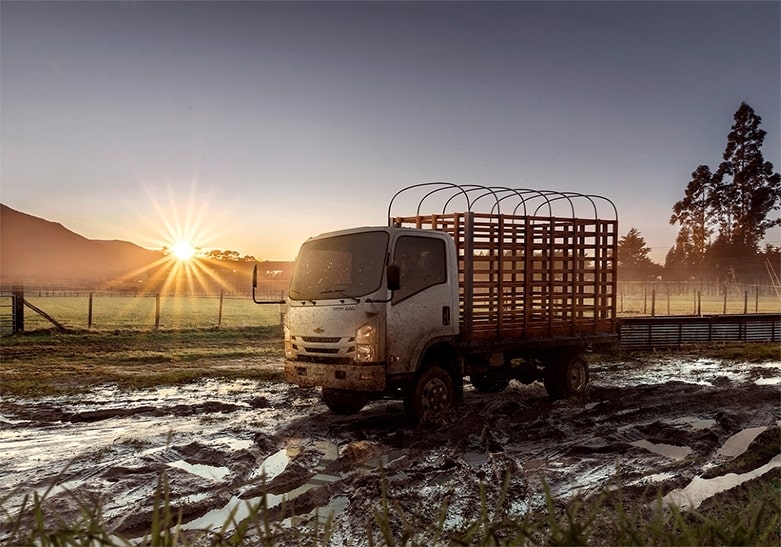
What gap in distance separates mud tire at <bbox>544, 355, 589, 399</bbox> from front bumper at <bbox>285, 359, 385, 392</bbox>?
14.0 feet

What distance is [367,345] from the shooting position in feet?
29.3

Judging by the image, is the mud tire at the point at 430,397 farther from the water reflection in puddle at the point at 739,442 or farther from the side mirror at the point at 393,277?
the water reflection in puddle at the point at 739,442

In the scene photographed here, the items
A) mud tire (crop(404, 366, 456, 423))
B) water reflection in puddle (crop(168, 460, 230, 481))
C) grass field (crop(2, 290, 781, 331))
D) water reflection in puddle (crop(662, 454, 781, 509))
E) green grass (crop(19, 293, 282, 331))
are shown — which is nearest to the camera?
water reflection in puddle (crop(662, 454, 781, 509))

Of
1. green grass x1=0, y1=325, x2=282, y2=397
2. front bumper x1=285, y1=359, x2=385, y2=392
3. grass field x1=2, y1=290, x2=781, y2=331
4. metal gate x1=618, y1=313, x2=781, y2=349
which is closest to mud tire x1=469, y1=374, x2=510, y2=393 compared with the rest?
front bumper x1=285, y1=359, x2=385, y2=392

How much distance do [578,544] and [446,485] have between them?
17.7ft

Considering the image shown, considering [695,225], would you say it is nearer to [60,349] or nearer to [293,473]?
[60,349]

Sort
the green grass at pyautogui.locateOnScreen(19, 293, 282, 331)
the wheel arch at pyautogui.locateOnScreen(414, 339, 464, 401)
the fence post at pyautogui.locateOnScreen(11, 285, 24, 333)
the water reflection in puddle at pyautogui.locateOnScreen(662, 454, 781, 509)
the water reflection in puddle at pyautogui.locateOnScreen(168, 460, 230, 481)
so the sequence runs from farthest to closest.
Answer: the green grass at pyautogui.locateOnScreen(19, 293, 282, 331) → the fence post at pyautogui.locateOnScreen(11, 285, 24, 333) → the wheel arch at pyautogui.locateOnScreen(414, 339, 464, 401) → the water reflection in puddle at pyautogui.locateOnScreen(168, 460, 230, 481) → the water reflection in puddle at pyautogui.locateOnScreen(662, 454, 781, 509)

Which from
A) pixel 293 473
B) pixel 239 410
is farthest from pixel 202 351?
pixel 293 473

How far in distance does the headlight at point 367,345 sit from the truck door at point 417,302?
0.66ft

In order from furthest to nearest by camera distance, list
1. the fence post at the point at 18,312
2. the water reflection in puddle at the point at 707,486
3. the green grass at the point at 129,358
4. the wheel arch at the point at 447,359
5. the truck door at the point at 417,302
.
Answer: the fence post at the point at 18,312
the green grass at the point at 129,358
the wheel arch at the point at 447,359
the truck door at the point at 417,302
the water reflection in puddle at the point at 707,486

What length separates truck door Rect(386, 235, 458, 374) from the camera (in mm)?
9109

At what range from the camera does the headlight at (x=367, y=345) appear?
891 centimetres

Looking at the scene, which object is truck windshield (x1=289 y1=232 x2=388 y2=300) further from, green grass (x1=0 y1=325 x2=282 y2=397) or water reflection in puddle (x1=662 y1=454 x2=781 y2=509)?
green grass (x1=0 y1=325 x2=282 y2=397)

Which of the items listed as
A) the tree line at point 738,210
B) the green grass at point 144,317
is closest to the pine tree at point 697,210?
the tree line at point 738,210
